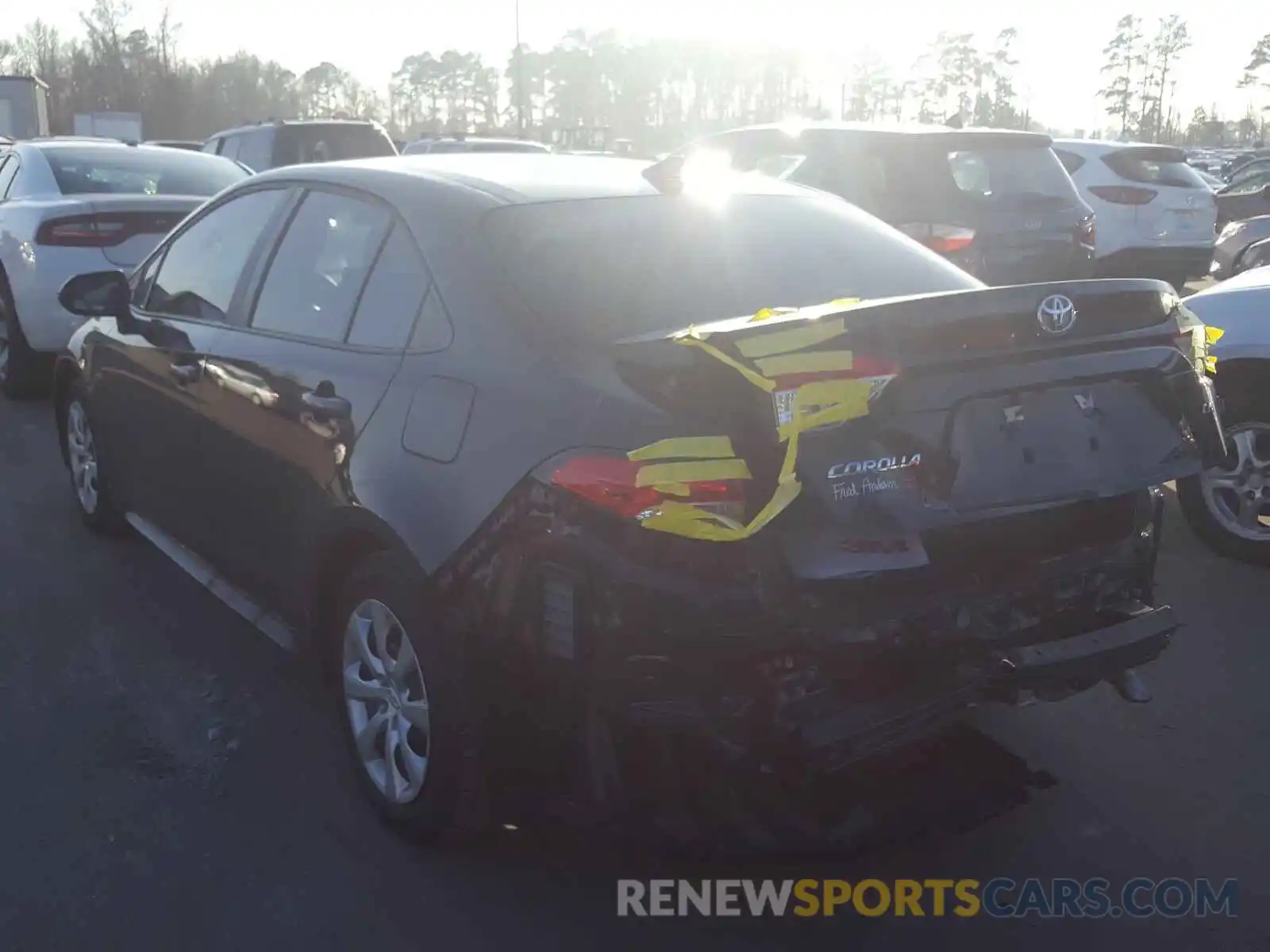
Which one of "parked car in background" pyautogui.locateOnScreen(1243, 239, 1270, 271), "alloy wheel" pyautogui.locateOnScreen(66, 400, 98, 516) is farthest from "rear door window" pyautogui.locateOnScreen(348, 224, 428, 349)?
"parked car in background" pyautogui.locateOnScreen(1243, 239, 1270, 271)

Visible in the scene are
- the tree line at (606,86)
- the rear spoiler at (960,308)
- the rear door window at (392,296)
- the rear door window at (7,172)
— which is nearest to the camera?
the rear spoiler at (960,308)

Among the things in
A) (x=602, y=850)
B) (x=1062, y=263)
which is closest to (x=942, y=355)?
(x=602, y=850)

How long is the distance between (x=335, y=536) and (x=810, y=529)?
1339mm

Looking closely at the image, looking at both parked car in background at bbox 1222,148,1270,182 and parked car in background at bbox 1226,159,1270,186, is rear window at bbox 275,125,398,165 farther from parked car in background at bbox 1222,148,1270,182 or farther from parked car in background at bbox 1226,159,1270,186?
parked car in background at bbox 1222,148,1270,182

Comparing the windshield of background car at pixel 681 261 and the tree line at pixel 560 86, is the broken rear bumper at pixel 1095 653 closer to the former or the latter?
the windshield of background car at pixel 681 261

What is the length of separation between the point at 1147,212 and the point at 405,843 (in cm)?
1130

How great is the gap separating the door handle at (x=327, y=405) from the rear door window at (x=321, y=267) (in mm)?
178

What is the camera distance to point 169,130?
7106 centimetres

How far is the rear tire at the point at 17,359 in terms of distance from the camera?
27.8ft

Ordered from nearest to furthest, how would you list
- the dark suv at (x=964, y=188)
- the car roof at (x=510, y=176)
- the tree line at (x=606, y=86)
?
the car roof at (x=510, y=176)
the dark suv at (x=964, y=188)
the tree line at (x=606, y=86)

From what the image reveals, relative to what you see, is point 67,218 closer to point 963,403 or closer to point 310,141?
point 963,403

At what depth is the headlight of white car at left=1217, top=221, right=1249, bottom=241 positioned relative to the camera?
1543cm

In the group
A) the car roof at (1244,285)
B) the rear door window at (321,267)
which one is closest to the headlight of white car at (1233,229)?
the car roof at (1244,285)

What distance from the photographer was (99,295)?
481cm
